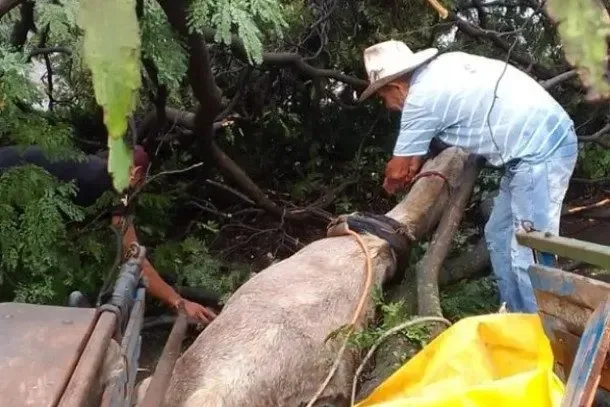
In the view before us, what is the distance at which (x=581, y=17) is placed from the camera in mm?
686

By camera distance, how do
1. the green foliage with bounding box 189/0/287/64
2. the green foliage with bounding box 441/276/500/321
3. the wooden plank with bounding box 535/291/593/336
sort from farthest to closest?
the green foliage with bounding box 441/276/500/321, the green foliage with bounding box 189/0/287/64, the wooden plank with bounding box 535/291/593/336

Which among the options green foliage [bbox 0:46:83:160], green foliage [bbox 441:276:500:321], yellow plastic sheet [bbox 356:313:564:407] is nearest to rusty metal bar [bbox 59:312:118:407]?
yellow plastic sheet [bbox 356:313:564:407]

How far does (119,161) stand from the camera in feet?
2.20

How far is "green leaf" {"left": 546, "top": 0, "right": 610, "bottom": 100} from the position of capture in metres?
0.67

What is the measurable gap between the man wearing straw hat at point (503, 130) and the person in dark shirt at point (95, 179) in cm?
129

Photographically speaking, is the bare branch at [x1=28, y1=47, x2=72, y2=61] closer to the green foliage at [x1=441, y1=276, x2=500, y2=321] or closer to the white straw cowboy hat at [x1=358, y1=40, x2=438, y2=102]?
the white straw cowboy hat at [x1=358, y1=40, x2=438, y2=102]

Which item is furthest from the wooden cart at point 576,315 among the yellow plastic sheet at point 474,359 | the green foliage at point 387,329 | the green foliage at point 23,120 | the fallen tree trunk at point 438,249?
the green foliage at point 23,120

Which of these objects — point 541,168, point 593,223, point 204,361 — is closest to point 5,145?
point 204,361

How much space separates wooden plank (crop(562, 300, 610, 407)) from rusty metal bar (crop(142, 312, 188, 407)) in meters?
1.35

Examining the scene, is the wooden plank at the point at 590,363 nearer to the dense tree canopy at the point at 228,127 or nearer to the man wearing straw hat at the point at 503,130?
the dense tree canopy at the point at 228,127

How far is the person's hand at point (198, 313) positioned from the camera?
424 cm

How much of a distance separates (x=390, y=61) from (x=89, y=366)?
2921 mm

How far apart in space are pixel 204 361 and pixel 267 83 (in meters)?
3.62

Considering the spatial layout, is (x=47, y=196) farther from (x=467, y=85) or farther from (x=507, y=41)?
(x=507, y=41)
